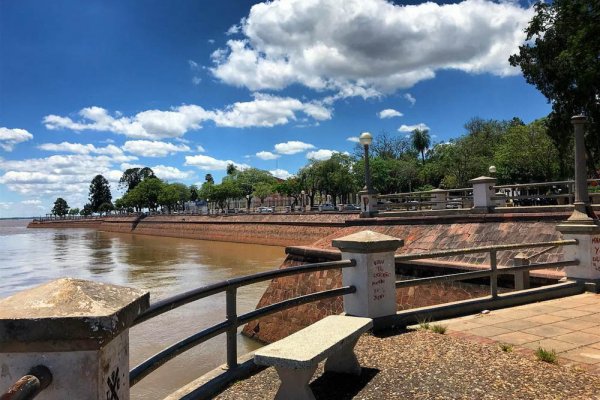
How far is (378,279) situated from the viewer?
18.5ft

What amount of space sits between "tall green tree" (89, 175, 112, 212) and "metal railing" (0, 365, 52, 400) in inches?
5936

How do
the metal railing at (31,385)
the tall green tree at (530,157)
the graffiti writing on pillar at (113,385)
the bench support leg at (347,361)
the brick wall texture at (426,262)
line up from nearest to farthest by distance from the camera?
1. the metal railing at (31,385)
2. the graffiti writing on pillar at (113,385)
3. the bench support leg at (347,361)
4. the brick wall texture at (426,262)
5. the tall green tree at (530,157)

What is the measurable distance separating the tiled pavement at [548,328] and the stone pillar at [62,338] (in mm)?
4225

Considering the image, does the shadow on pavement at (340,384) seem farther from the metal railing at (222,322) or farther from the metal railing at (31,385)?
the metal railing at (31,385)

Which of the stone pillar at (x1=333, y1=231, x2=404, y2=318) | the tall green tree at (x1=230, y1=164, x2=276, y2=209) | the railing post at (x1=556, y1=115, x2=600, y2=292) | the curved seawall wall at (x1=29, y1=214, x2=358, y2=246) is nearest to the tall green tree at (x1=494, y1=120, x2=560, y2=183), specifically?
the curved seawall wall at (x1=29, y1=214, x2=358, y2=246)

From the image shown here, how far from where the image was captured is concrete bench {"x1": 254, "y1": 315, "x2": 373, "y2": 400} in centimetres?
340

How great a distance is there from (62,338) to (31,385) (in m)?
0.21

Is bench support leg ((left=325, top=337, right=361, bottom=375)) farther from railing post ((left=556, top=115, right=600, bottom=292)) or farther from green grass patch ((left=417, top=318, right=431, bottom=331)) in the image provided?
railing post ((left=556, top=115, right=600, bottom=292))

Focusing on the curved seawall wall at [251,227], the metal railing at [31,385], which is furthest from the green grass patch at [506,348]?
the curved seawall wall at [251,227]

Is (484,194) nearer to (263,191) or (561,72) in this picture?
(561,72)

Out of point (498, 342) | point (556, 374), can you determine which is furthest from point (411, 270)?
point (556, 374)

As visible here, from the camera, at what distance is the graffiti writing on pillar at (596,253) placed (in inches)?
315

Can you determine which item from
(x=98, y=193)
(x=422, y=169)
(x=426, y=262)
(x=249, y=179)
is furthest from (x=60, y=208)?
(x=426, y=262)

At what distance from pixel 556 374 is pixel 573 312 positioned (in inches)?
110
